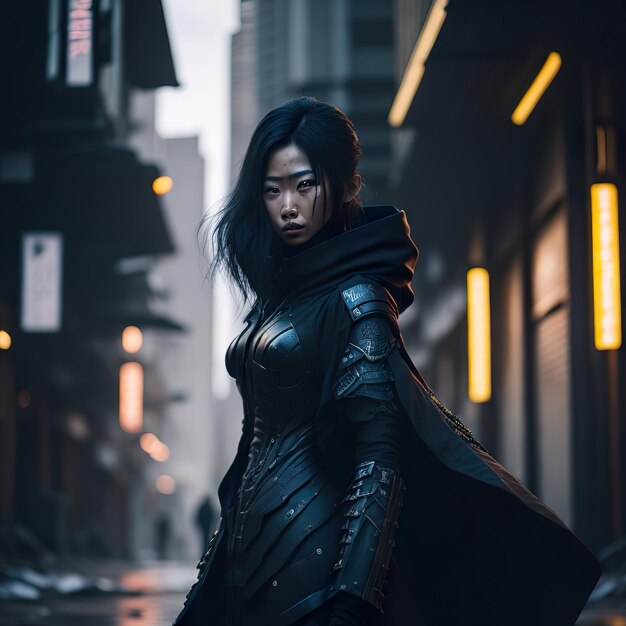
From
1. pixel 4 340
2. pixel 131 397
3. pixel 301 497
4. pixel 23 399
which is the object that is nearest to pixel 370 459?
pixel 301 497

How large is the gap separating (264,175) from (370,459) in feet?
2.65

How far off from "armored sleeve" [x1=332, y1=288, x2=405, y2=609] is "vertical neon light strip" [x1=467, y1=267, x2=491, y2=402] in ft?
56.2

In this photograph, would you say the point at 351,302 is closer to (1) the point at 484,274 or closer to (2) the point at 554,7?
(2) the point at 554,7

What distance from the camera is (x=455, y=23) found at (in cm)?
1466

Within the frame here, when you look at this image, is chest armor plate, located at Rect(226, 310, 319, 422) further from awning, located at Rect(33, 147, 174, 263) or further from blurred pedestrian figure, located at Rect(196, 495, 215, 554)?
blurred pedestrian figure, located at Rect(196, 495, 215, 554)

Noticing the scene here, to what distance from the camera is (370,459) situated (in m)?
3.00

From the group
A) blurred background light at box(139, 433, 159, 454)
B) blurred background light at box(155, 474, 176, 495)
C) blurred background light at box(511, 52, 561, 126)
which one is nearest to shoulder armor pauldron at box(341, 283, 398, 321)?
blurred background light at box(511, 52, 561, 126)

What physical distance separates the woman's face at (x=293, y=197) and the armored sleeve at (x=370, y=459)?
316 millimetres

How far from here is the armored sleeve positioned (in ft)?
9.51

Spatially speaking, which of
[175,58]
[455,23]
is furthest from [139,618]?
[175,58]

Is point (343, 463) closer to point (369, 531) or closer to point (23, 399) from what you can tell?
point (369, 531)

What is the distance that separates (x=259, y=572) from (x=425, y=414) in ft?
1.76

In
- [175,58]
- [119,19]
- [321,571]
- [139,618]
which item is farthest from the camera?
[175,58]

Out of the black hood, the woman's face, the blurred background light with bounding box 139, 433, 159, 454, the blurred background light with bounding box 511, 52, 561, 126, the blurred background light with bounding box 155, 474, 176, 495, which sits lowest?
the blurred background light with bounding box 155, 474, 176, 495
